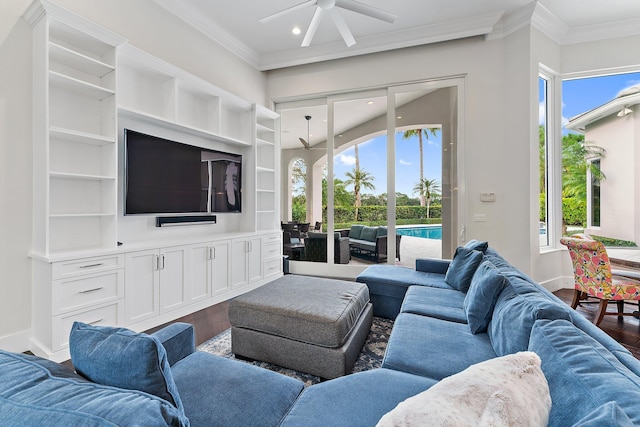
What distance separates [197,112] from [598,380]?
4263 millimetres

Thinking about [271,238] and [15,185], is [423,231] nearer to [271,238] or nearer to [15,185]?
[271,238]

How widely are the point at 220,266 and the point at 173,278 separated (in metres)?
→ 0.64

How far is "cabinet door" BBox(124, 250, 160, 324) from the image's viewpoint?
2721 millimetres

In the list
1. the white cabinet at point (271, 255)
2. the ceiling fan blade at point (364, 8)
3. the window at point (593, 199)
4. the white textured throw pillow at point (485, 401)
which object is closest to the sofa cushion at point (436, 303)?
the white textured throw pillow at point (485, 401)

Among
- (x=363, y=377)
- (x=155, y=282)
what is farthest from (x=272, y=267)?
(x=363, y=377)

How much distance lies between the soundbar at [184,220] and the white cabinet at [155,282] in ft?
1.61

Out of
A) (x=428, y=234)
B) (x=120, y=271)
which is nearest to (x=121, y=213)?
(x=120, y=271)

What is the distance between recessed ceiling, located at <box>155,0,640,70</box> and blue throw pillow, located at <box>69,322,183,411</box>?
13.0 feet

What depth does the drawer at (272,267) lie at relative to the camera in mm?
4496

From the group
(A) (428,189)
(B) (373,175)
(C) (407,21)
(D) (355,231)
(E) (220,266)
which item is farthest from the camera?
(D) (355,231)

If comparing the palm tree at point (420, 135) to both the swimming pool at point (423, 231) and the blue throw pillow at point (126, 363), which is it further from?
the blue throw pillow at point (126, 363)

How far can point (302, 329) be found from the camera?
6.57 feet

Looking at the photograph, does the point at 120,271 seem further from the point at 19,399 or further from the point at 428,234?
the point at 428,234

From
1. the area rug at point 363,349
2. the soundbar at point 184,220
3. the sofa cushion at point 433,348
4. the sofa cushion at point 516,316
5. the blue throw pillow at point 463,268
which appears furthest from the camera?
the soundbar at point 184,220
